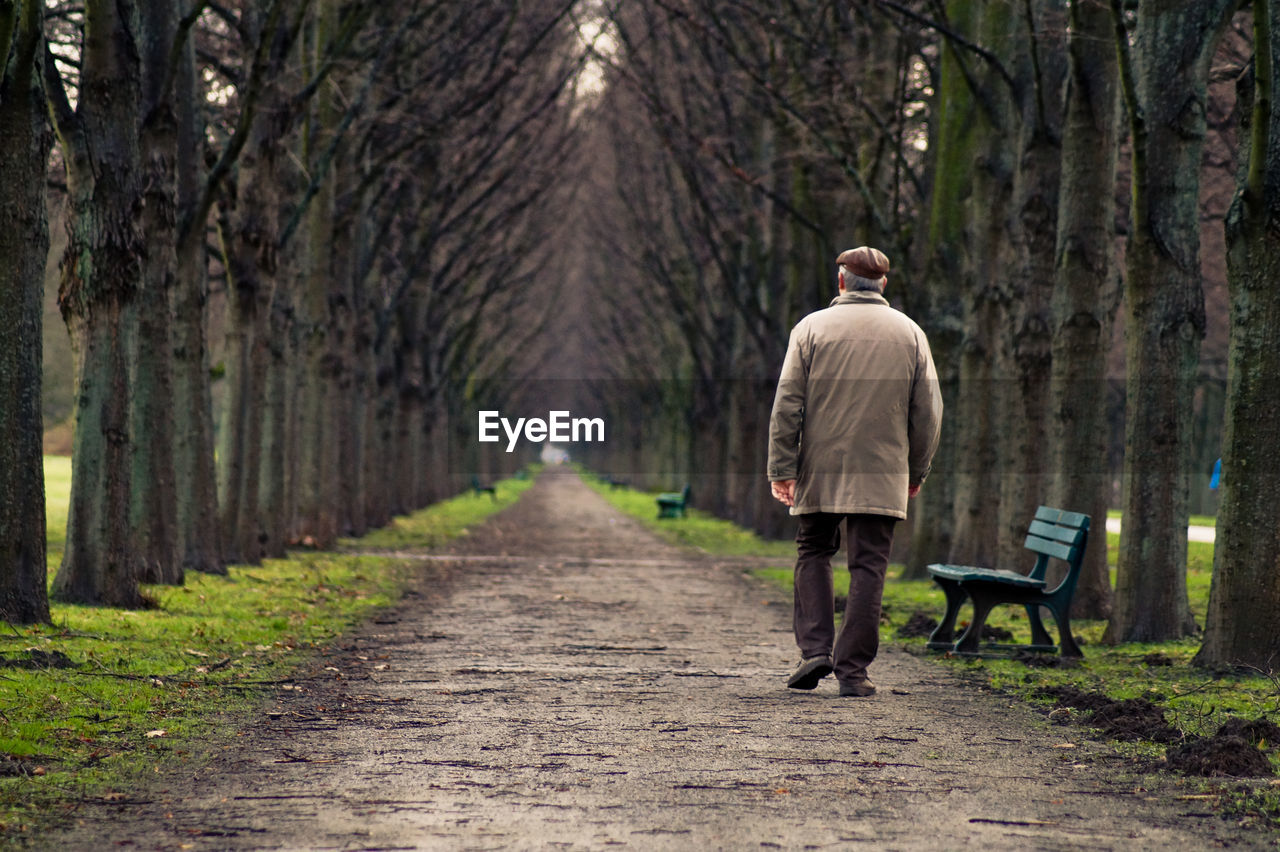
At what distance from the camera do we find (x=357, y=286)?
→ 23.9m

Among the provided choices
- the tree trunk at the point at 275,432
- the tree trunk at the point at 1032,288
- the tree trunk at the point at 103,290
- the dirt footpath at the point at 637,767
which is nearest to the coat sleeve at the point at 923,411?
the dirt footpath at the point at 637,767

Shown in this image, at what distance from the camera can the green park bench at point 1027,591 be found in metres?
9.45

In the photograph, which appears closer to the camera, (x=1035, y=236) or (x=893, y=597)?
(x=1035, y=236)

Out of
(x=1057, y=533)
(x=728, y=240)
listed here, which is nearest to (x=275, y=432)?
(x=1057, y=533)

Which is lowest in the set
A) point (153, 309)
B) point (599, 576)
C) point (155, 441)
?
point (599, 576)

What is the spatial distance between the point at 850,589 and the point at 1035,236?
7424 mm

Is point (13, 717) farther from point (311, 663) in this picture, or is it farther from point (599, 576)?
point (599, 576)

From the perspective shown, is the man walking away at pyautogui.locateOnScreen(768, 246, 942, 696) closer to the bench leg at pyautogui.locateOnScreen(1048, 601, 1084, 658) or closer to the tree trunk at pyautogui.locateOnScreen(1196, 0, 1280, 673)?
the tree trunk at pyautogui.locateOnScreen(1196, 0, 1280, 673)

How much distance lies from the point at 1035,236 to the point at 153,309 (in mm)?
7999

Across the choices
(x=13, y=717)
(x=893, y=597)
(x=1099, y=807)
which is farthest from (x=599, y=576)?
(x=1099, y=807)

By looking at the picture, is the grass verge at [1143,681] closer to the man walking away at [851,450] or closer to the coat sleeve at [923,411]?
the man walking away at [851,450]

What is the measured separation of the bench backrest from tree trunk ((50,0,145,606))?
6.76 m

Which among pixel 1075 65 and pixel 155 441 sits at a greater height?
pixel 1075 65

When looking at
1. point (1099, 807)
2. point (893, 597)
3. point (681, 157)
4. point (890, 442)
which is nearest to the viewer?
point (1099, 807)
